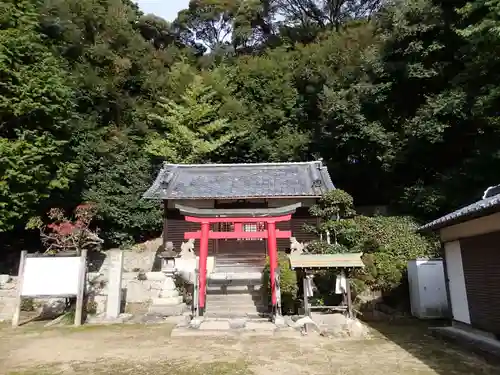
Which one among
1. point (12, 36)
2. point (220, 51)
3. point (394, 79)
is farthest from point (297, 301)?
point (220, 51)

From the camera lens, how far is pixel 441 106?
1458cm

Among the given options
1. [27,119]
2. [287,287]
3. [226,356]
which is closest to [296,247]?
[287,287]

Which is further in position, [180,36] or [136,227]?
[180,36]

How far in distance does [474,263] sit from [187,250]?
1185 cm

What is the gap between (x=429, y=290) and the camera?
11.0m

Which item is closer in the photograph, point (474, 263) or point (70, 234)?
point (474, 263)

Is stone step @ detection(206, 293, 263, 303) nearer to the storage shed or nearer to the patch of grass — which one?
the patch of grass

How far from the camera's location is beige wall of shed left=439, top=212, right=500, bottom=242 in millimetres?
6319

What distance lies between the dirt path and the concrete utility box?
92.6 inches

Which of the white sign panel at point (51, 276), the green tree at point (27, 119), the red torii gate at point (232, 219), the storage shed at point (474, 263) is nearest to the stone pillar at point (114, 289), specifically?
the white sign panel at point (51, 276)

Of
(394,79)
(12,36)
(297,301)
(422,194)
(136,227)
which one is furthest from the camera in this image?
(136,227)

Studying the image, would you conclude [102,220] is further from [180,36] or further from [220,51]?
[180,36]

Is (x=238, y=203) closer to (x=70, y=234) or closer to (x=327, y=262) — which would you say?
(x=70, y=234)

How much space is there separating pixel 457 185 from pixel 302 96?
14474 mm
